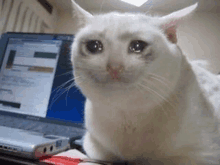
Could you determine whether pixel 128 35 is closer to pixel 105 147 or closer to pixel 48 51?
pixel 105 147

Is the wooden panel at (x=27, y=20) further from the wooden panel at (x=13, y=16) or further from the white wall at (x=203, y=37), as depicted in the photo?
the white wall at (x=203, y=37)

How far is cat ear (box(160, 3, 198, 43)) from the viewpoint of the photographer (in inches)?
16.0

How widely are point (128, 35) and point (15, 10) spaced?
2076 mm

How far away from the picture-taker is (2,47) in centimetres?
109

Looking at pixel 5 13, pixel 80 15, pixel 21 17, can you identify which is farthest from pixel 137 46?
pixel 21 17

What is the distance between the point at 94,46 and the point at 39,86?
2.24ft

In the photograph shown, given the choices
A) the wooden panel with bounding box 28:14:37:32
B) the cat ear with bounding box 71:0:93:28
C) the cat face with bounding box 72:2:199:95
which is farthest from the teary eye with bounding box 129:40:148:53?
the wooden panel with bounding box 28:14:37:32

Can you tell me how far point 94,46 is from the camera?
411 mm

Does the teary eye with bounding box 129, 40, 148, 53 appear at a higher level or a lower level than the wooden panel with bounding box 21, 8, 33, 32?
lower

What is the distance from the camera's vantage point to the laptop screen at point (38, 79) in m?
0.91

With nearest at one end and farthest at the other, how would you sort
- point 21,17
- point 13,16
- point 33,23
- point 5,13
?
1. point 5,13
2. point 13,16
3. point 21,17
4. point 33,23

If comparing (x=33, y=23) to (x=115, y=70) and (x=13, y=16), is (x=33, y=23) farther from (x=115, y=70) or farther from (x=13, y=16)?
(x=115, y=70)

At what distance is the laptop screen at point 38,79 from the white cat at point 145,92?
50 cm

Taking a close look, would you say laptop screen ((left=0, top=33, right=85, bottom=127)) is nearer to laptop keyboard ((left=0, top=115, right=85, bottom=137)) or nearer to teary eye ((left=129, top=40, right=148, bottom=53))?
laptop keyboard ((left=0, top=115, right=85, bottom=137))
